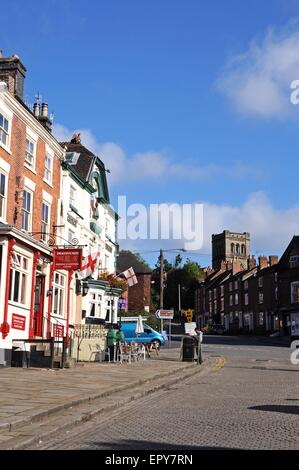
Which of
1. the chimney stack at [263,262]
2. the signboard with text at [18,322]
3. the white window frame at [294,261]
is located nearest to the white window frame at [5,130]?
the signboard with text at [18,322]

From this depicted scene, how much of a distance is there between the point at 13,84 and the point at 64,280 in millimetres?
8650

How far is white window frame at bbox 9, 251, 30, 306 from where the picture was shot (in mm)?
19484

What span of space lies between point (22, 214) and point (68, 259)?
8.26 ft

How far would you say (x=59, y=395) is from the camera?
1177cm

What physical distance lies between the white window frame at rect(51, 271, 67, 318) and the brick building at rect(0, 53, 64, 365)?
13cm

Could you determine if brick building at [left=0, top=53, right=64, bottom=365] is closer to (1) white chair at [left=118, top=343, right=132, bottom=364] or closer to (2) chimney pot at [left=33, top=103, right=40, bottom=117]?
(1) white chair at [left=118, top=343, right=132, bottom=364]

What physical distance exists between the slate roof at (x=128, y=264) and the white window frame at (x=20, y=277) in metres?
40.7

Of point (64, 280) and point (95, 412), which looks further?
point (64, 280)

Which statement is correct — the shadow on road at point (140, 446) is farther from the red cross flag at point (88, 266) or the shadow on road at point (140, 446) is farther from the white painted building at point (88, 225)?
the red cross flag at point (88, 266)

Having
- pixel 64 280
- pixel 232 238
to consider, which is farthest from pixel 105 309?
pixel 232 238

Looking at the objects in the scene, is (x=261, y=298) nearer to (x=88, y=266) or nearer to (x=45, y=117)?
(x=88, y=266)

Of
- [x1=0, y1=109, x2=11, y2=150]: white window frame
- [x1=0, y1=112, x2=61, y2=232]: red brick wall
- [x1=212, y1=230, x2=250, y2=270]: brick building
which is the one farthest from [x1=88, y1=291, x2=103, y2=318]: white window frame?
[x1=212, y1=230, x2=250, y2=270]: brick building
